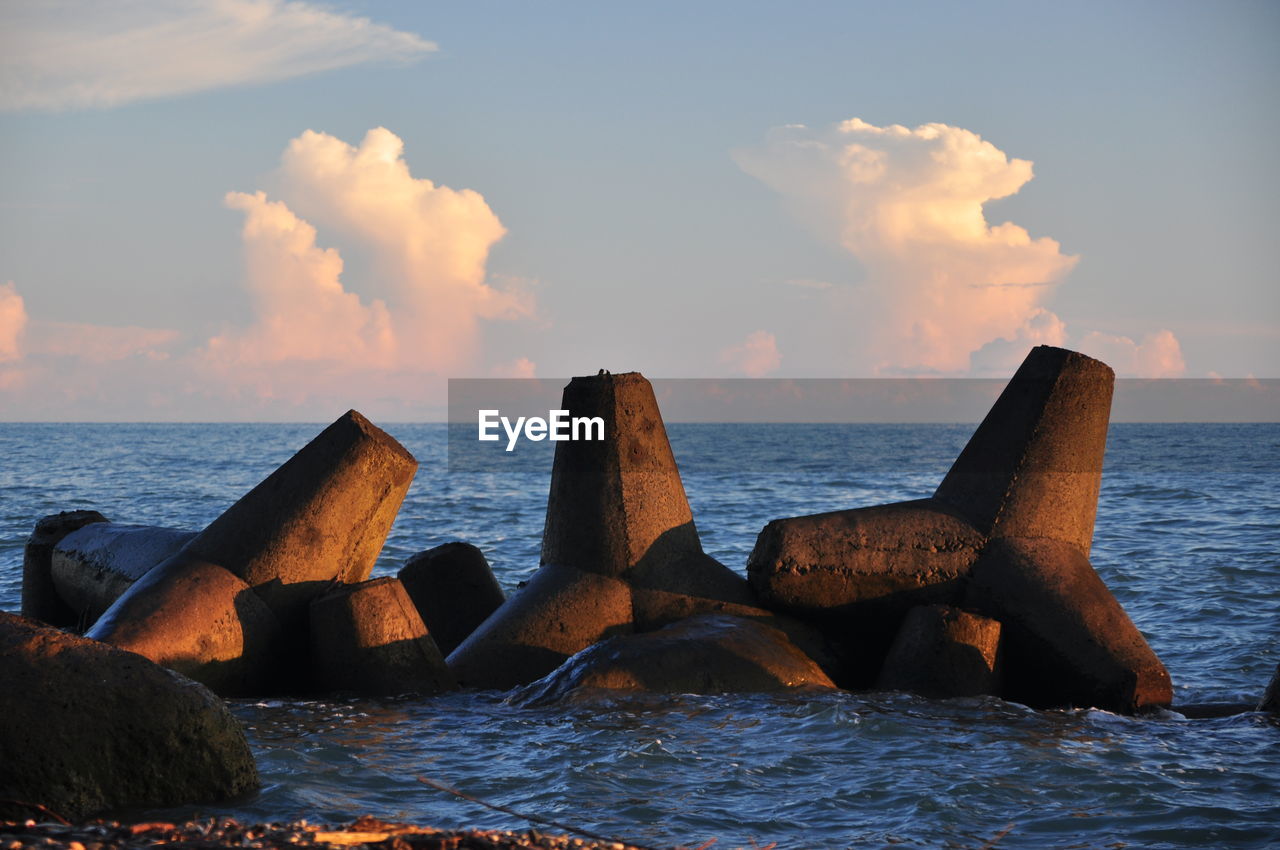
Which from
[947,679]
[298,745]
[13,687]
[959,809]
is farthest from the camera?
[947,679]

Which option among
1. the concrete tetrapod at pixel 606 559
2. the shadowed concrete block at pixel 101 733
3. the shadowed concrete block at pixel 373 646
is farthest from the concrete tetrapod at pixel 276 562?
the shadowed concrete block at pixel 101 733

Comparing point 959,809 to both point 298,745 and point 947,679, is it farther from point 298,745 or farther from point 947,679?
point 298,745

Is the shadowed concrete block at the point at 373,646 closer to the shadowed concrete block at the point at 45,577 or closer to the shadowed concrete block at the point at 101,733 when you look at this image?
the shadowed concrete block at the point at 101,733

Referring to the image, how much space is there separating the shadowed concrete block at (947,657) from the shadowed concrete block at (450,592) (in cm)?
306

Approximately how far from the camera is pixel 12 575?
13539 mm

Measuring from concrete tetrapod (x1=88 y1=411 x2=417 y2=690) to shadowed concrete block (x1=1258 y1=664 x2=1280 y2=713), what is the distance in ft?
18.5

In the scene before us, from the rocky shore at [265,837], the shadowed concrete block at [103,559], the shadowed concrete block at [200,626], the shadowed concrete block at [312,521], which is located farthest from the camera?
the shadowed concrete block at [103,559]

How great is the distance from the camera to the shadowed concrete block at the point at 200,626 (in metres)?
7.41

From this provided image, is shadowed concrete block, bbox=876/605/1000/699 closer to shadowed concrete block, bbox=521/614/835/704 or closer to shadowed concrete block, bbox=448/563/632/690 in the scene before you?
shadowed concrete block, bbox=521/614/835/704

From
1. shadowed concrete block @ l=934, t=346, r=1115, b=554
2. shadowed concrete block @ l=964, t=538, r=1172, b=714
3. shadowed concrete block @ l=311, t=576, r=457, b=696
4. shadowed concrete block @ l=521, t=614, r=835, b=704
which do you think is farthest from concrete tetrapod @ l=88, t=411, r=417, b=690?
shadowed concrete block @ l=964, t=538, r=1172, b=714

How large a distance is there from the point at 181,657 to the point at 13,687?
2453 millimetres

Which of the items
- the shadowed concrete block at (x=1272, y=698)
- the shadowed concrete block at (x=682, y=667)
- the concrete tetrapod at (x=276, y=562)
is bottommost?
the shadowed concrete block at (x=1272, y=698)

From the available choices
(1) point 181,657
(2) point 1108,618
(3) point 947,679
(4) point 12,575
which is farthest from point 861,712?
(4) point 12,575

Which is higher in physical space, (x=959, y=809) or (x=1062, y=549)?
(x=1062, y=549)
